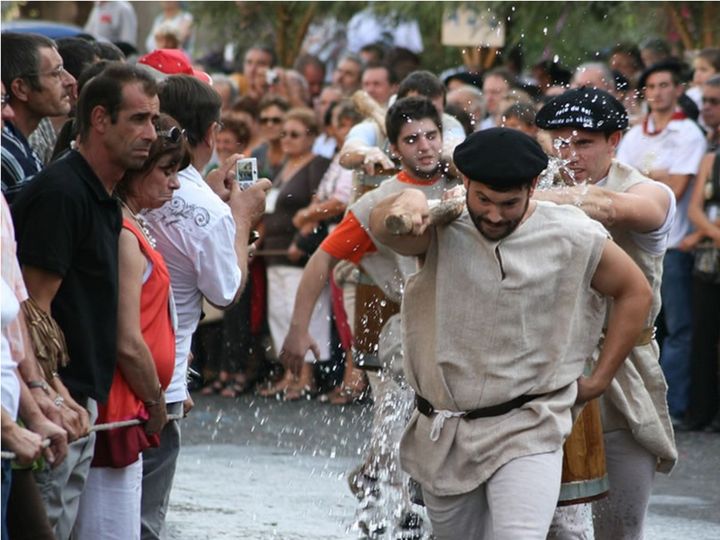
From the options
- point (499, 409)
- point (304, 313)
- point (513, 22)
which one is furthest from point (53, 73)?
point (513, 22)

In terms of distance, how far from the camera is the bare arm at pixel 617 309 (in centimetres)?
556

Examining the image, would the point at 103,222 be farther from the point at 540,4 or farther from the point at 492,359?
the point at 540,4

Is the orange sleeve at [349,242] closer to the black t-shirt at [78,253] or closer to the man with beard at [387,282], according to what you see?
the man with beard at [387,282]

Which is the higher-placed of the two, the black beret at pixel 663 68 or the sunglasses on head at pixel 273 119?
the black beret at pixel 663 68

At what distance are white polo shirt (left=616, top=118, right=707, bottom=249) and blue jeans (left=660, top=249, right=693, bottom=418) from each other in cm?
15

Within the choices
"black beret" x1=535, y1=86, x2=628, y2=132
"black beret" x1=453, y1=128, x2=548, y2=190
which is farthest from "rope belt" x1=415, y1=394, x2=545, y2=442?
"black beret" x1=535, y1=86, x2=628, y2=132

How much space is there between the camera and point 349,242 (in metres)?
7.47

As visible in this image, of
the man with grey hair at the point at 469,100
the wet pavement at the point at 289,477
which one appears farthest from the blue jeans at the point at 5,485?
the man with grey hair at the point at 469,100

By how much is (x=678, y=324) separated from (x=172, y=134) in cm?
652

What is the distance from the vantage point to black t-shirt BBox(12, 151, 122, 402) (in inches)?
201

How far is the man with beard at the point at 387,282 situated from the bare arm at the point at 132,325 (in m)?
1.70

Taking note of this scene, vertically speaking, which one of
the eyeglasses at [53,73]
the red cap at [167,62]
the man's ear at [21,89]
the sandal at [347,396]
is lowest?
the sandal at [347,396]

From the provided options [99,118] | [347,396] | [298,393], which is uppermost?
[99,118]

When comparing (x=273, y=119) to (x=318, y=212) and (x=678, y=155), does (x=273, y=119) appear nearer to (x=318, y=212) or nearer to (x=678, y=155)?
(x=318, y=212)
